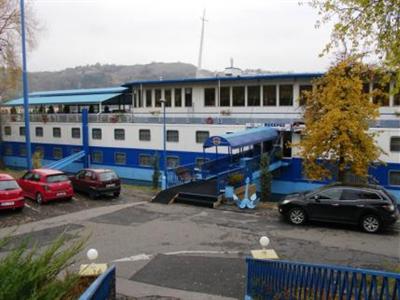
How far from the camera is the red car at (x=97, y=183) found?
1938cm

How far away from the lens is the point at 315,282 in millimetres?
5605

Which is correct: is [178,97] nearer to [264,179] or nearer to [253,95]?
[253,95]

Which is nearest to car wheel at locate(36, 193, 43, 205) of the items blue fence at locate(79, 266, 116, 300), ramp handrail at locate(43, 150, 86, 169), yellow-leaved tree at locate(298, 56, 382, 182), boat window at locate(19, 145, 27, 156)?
yellow-leaved tree at locate(298, 56, 382, 182)

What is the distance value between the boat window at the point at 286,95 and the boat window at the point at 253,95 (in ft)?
5.37

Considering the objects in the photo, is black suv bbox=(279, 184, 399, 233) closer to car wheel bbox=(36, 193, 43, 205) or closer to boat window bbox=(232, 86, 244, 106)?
car wheel bbox=(36, 193, 43, 205)

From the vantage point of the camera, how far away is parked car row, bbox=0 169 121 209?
52.3 ft

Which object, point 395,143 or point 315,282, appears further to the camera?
point 395,143

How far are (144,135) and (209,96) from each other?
5.95 metres

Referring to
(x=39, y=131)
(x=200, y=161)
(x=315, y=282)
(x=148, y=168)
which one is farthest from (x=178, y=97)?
(x=315, y=282)

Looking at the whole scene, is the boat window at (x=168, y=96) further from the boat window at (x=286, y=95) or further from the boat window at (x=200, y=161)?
the boat window at (x=286, y=95)

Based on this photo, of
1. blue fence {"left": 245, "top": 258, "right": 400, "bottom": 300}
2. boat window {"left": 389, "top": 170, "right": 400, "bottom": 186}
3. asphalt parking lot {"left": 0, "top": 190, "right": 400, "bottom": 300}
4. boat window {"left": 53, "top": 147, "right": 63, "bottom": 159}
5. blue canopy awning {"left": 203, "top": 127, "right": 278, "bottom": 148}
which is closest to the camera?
blue fence {"left": 245, "top": 258, "right": 400, "bottom": 300}

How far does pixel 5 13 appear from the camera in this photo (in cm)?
2889

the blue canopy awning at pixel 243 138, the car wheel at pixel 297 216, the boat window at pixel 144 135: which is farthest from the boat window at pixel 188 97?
the car wheel at pixel 297 216

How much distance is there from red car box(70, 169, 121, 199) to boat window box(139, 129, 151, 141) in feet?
32.4
